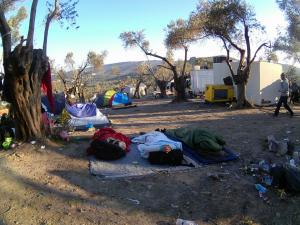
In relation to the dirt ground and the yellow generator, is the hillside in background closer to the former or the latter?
the yellow generator

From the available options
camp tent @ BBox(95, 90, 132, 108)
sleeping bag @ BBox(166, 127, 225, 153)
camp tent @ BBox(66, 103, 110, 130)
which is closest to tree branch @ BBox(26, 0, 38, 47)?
camp tent @ BBox(66, 103, 110, 130)

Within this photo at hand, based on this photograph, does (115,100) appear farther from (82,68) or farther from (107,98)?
(82,68)

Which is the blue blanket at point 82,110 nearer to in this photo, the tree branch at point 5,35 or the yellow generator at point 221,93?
the tree branch at point 5,35

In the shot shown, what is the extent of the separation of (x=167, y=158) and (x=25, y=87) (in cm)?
392

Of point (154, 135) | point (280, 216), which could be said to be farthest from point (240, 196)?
point (154, 135)

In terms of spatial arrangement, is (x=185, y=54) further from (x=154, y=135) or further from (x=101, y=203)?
(x=101, y=203)

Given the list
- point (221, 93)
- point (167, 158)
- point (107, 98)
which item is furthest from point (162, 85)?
point (167, 158)

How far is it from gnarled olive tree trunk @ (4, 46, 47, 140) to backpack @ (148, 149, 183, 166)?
10.4 ft

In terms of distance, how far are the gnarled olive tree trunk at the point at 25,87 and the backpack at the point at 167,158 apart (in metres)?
3.16

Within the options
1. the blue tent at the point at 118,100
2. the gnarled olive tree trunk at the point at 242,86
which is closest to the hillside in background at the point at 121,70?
the blue tent at the point at 118,100

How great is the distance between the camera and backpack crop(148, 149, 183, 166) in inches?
314

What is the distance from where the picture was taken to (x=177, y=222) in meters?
5.61

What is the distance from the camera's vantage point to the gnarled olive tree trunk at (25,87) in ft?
30.3

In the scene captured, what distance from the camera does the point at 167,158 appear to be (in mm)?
7973
